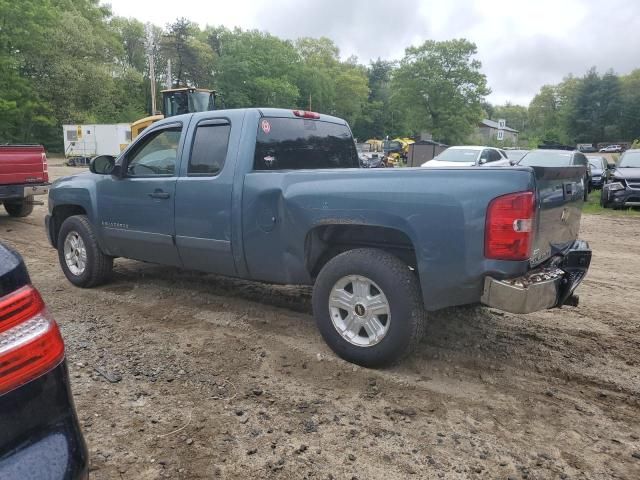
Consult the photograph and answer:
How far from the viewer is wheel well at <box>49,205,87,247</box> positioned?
5926mm

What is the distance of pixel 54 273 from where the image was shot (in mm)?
6398

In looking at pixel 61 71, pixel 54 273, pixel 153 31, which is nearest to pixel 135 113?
pixel 61 71

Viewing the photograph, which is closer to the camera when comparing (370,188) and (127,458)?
(127,458)

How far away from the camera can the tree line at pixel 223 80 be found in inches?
1483

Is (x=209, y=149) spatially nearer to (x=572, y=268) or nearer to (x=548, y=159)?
(x=572, y=268)

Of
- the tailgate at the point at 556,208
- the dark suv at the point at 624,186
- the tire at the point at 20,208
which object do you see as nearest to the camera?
the tailgate at the point at 556,208

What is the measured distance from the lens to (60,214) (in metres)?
6.05

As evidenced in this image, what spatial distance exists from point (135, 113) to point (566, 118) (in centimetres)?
6042

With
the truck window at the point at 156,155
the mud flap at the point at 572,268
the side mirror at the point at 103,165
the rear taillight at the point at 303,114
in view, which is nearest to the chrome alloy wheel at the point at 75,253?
the side mirror at the point at 103,165

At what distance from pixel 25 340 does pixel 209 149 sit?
3.26 meters

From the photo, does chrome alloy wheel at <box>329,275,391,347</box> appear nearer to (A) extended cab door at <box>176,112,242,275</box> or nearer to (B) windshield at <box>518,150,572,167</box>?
(A) extended cab door at <box>176,112,242,275</box>

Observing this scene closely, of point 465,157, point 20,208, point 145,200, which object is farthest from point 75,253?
point 465,157

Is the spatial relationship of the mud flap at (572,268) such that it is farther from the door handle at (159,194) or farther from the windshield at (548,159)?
the windshield at (548,159)

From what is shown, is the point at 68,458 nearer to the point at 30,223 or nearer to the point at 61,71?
the point at 30,223
